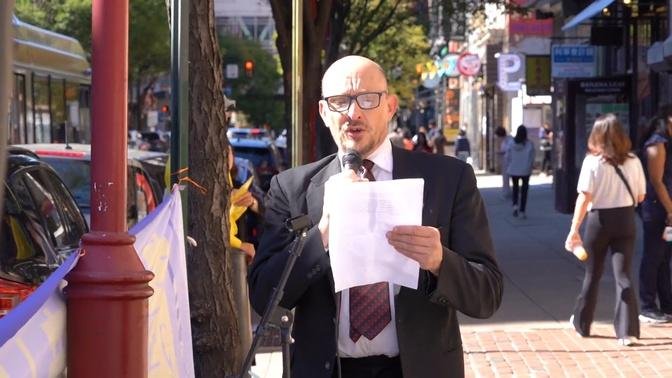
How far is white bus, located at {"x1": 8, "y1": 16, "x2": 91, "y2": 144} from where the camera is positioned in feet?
58.2

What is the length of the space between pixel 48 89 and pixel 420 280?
16277 mm

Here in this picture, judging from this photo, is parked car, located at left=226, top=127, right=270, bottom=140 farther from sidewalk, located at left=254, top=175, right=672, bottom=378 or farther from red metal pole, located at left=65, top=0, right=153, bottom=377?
red metal pole, located at left=65, top=0, right=153, bottom=377

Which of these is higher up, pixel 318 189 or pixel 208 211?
pixel 318 189

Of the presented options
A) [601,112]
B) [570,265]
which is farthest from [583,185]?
[601,112]

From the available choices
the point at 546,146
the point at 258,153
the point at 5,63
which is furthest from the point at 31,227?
the point at 546,146

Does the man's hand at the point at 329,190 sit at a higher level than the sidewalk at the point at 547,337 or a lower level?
higher

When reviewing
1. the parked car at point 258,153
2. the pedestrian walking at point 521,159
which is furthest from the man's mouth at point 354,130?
the pedestrian walking at point 521,159

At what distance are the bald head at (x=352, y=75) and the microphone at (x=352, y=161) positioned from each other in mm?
240

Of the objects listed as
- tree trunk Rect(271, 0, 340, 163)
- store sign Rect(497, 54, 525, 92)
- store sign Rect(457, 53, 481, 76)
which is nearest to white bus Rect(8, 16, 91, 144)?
tree trunk Rect(271, 0, 340, 163)

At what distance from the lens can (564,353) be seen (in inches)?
394

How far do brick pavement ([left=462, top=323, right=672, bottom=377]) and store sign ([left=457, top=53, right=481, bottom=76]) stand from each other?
3524cm

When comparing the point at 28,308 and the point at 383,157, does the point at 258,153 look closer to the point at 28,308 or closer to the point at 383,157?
the point at 383,157

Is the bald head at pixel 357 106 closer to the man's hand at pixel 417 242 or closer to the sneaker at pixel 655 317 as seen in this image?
the man's hand at pixel 417 242

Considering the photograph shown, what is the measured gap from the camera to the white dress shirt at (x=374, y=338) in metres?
3.87
